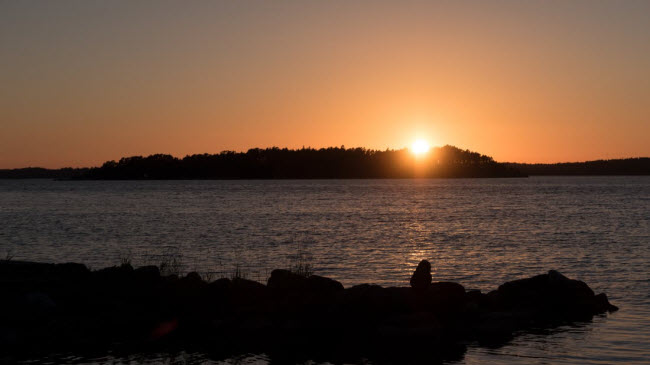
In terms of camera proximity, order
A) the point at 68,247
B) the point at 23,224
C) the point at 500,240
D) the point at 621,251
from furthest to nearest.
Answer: the point at 23,224 < the point at 500,240 < the point at 68,247 < the point at 621,251

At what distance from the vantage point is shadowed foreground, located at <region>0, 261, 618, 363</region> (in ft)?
67.9

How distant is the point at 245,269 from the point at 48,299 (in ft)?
48.9

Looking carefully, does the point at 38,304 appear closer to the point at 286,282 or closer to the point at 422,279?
the point at 286,282

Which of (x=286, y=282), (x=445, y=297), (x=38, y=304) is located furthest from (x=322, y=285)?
(x=38, y=304)

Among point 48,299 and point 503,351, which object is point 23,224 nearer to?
point 48,299

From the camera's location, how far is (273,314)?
23.1 m

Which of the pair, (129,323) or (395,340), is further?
(129,323)

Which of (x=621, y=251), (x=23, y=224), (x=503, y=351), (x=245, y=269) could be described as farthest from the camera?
(x=23, y=224)

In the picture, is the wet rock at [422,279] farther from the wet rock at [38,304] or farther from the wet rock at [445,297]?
the wet rock at [38,304]

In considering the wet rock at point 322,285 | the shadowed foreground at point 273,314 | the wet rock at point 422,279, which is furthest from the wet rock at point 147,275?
the wet rock at point 422,279

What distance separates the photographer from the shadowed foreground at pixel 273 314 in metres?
20.7

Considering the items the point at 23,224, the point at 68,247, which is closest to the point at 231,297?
the point at 68,247

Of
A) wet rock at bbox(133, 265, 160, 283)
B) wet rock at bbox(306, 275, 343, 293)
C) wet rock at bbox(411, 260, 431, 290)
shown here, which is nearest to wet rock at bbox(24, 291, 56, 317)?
wet rock at bbox(133, 265, 160, 283)

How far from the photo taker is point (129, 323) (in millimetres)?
22562
